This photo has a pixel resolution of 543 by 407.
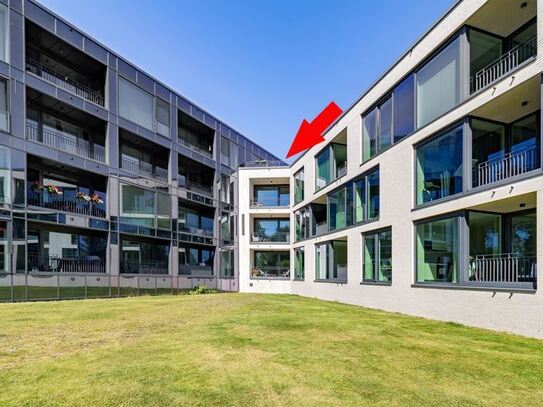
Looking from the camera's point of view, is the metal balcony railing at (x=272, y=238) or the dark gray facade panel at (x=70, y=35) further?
the metal balcony railing at (x=272, y=238)

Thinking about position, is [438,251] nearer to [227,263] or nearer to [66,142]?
[66,142]

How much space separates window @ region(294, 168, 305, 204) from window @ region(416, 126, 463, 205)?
48.8 ft

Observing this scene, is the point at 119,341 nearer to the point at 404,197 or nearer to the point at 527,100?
the point at 404,197

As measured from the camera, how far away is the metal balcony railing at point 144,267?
76.4ft

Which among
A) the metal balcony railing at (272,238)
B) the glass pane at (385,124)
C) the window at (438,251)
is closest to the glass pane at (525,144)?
the window at (438,251)

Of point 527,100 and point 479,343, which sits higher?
point 527,100

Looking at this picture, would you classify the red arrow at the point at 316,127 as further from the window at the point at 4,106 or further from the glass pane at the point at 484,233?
the window at the point at 4,106

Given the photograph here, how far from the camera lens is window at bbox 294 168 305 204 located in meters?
28.9

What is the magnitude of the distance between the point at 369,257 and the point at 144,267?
1452cm

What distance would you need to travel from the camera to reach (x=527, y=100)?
1070 cm

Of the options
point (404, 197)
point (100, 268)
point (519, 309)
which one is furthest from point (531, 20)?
point (100, 268)

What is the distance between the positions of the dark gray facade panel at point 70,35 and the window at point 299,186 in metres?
16.2

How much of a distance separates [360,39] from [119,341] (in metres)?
22.0

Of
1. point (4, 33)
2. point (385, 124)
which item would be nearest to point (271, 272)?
point (385, 124)
